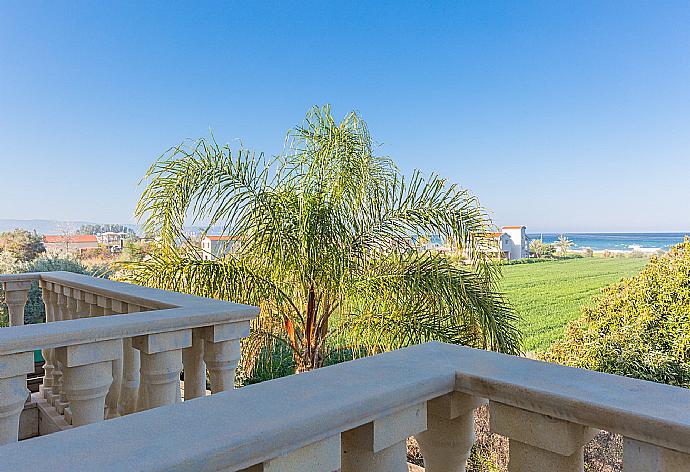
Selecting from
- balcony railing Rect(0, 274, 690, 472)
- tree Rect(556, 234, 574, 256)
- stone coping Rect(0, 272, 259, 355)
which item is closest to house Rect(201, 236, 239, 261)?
stone coping Rect(0, 272, 259, 355)

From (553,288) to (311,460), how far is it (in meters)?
9.12

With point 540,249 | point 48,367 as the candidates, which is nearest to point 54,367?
point 48,367

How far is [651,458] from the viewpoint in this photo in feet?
1.78

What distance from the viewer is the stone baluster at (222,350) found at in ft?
4.77

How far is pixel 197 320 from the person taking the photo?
1.38m

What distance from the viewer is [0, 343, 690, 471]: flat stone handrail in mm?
445

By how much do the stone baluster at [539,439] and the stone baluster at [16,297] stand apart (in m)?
2.51

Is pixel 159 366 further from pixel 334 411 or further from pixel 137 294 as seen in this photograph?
pixel 334 411

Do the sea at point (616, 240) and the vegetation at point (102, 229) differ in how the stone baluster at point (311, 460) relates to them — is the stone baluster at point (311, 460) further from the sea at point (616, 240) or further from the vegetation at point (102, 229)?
the sea at point (616, 240)

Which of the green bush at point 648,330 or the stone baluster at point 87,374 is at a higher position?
the stone baluster at point 87,374

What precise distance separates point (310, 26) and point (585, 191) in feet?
23.5

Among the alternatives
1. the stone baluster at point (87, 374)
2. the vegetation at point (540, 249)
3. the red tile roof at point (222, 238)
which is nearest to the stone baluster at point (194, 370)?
the stone baluster at point (87, 374)

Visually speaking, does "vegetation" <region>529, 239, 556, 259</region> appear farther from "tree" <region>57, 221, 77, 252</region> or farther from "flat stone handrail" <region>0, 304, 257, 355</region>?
"flat stone handrail" <region>0, 304, 257, 355</region>

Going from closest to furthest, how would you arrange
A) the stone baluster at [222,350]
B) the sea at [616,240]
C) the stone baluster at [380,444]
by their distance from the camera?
the stone baluster at [380,444], the stone baluster at [222,350], the sea at [616,240]
